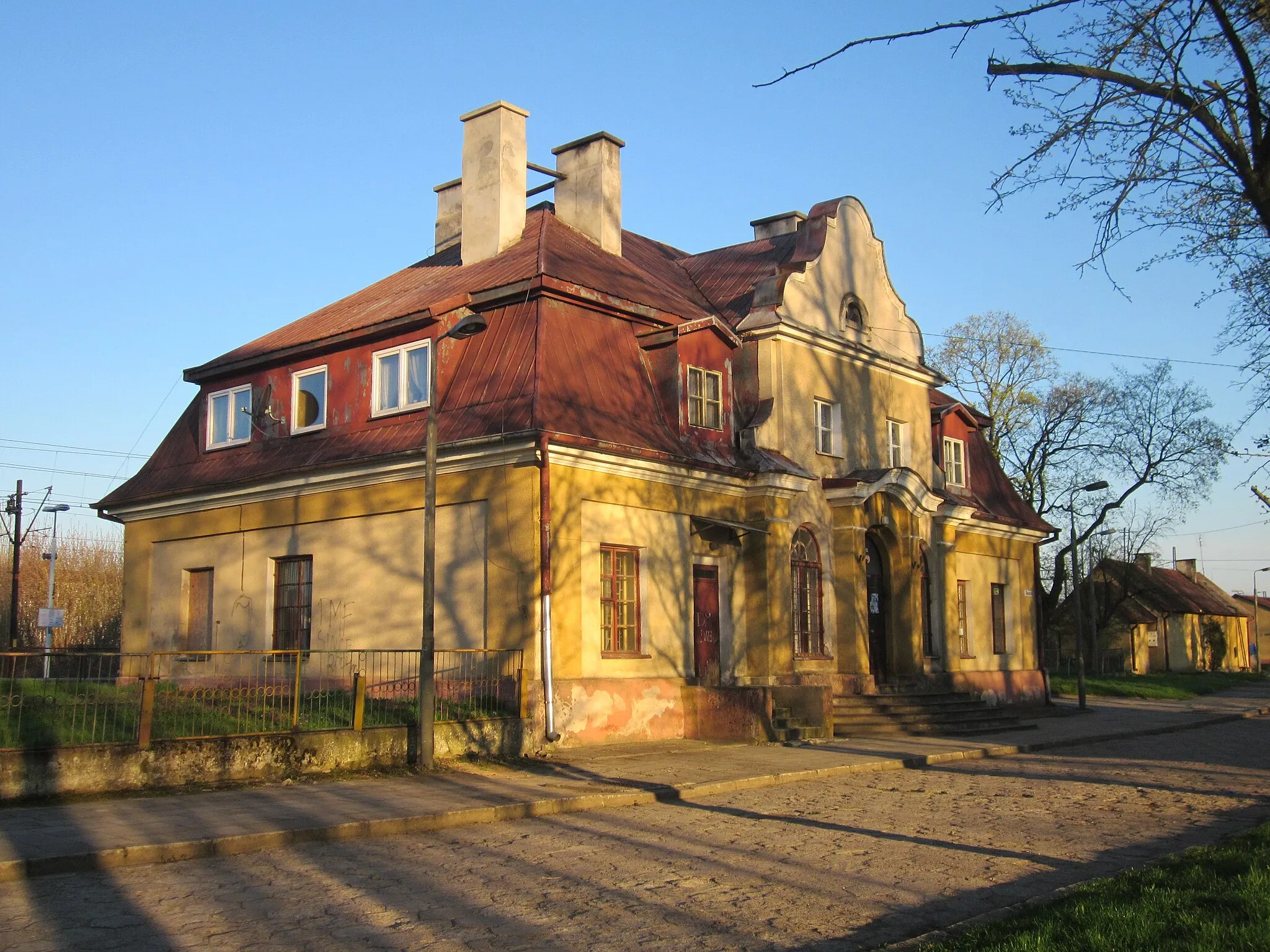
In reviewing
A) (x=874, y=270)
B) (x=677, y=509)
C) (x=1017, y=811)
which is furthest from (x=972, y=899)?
(x=874, y=270)

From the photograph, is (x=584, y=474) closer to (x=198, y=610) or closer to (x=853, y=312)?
(x=198, y=610)

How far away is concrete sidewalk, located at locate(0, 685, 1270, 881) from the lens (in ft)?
31.9

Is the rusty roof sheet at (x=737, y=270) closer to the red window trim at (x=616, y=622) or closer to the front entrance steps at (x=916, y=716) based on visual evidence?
the red window trim at (x=616, y=622)

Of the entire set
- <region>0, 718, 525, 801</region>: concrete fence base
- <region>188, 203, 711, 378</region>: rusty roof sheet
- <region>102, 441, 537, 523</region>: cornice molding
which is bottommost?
<region>0, 718, 525, 801</region>: concrete fence base

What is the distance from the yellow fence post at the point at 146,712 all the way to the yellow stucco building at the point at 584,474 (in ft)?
18.6

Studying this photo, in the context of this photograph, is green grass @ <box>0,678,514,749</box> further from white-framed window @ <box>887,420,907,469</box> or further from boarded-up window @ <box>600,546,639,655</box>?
white-framed window @ <box>887,420,907,469</box>

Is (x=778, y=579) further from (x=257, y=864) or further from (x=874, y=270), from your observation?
(x=257, y=864)

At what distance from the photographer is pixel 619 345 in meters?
20.7

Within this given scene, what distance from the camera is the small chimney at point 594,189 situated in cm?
2464

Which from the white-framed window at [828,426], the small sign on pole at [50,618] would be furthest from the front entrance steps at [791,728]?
the small sign on pole at [50,618]

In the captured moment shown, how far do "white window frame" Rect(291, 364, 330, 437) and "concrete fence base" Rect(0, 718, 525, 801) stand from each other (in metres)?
7.55

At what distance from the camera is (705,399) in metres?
21.9

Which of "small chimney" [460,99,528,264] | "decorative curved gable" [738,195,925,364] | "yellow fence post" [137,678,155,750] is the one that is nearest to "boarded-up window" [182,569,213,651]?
"small chimney" [460,99,528,264]

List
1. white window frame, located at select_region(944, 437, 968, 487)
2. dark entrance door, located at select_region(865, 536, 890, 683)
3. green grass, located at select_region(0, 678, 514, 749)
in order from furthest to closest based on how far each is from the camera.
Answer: white window frame, located at select_region(944, 437, 968, 487), dark entrance door, located at select_region(865, 536, 890, 683), green grass, located at select_region(0, 678, 514, 749)
